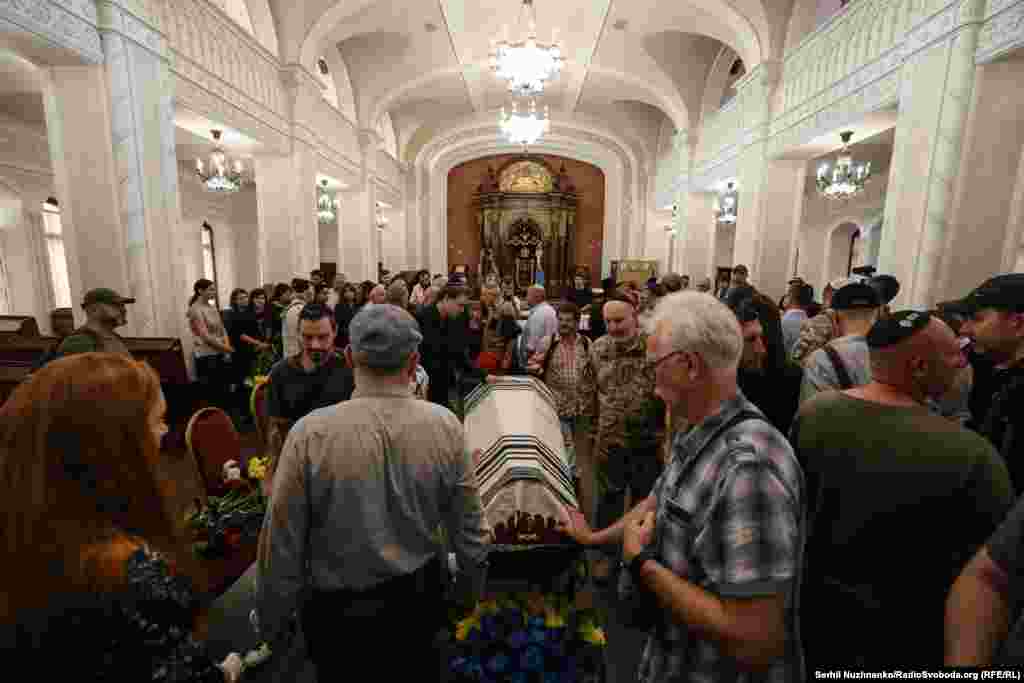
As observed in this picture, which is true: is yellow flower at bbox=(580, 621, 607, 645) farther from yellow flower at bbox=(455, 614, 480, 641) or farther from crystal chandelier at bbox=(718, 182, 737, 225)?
crystal chandelier at bbox=(718, 182, 737, 225)

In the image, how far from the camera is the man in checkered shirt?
1008mm

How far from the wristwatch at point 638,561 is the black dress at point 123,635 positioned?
970 millimetres

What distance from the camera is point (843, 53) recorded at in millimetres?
6625

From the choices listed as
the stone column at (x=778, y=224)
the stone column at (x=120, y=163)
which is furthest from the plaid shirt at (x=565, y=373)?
the stone column at (x=778, y=224)

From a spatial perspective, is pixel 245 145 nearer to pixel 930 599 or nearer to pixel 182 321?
pixel 182 321

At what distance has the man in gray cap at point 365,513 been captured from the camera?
1511 mm

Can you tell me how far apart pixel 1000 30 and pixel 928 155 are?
1.09 meters

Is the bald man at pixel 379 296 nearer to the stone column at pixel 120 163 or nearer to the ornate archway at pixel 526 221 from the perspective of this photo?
the stone column at pixel 120 163

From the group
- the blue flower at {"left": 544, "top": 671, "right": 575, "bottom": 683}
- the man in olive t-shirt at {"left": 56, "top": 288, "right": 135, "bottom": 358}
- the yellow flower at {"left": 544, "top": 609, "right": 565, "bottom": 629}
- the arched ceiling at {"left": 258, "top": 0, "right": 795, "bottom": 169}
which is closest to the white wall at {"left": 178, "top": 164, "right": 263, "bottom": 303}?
the arched ceiling at {"left": 258, "top": 0, "right": 795, "bottom": 169}

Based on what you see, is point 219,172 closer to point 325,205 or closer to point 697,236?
point 325,205

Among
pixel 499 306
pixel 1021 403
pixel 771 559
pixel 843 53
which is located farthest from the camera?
pixel 499 306

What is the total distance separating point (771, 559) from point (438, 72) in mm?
14048

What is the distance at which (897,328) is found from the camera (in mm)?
1533

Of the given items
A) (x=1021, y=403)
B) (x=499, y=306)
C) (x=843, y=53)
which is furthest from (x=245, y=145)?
(x=1021, y=403)
